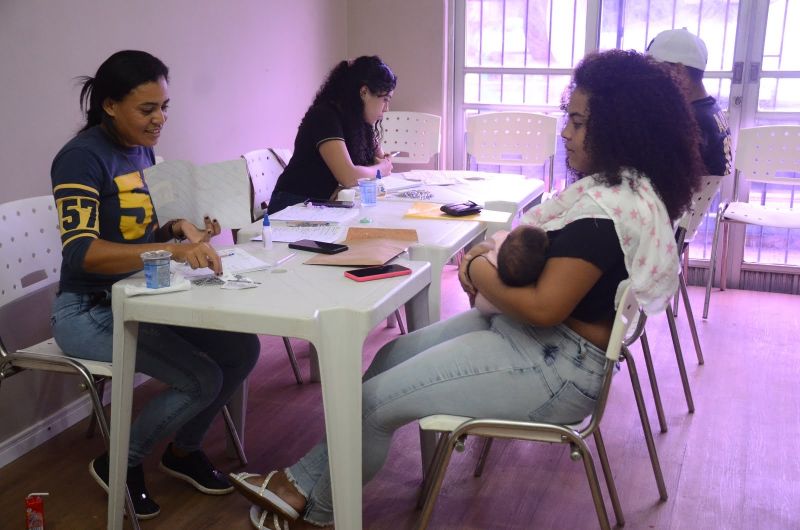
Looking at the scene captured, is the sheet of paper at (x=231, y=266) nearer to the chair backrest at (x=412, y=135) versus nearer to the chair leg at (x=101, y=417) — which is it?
the chair leg at (x=101, y=417)

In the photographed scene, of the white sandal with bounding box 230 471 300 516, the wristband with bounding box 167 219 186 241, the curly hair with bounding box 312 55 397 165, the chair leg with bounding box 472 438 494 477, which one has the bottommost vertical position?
the chair leg with bounding box 472 438 494 477

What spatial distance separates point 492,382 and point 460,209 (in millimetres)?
1032

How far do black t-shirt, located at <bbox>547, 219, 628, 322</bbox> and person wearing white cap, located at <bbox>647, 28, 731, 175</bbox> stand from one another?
4.16ft

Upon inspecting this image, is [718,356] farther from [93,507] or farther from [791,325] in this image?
[93,507]

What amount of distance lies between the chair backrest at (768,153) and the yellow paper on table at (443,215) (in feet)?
6.25

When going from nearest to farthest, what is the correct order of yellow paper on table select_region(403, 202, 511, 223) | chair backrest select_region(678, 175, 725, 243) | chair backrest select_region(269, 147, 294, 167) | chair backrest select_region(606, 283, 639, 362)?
chair backrest select_region(606, 283, 639, 362) < yellow paper on table select_region(403, 202, 511, 223) < chair backrest select_region(678, 175, 725, 243) < chair backrest select_region(269, 147, 294, 167)

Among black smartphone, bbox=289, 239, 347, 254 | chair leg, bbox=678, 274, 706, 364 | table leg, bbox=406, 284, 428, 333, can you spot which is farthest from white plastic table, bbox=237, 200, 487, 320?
chair leg, bbox=678, 274, 706, 364

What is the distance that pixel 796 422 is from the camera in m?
2.76

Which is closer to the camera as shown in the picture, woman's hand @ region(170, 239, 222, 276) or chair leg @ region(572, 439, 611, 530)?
chair leg @ region(572, 439, 611, 530)

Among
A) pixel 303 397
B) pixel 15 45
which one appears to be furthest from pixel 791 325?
pixel 15 45

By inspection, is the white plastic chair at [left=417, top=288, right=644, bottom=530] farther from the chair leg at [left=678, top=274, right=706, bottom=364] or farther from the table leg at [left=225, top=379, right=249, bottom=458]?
the chair leg at [left=678, top=274, right=706, bottom=364]

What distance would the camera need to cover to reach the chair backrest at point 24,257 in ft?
6.89

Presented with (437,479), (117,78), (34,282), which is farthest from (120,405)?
(117,78)

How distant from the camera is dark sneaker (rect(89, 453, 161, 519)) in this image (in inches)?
84.2
